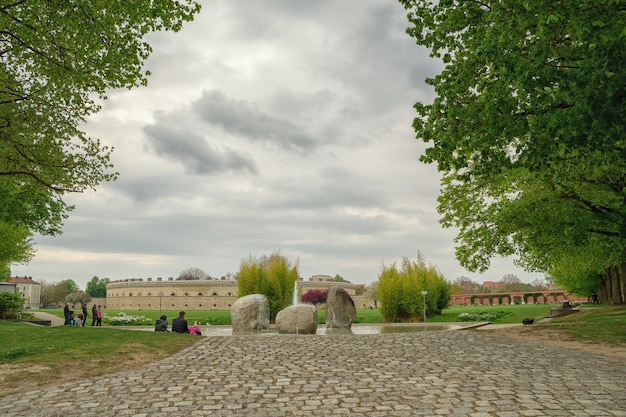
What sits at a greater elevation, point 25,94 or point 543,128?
point 25,94

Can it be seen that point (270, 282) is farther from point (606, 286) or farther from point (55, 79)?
point (606, 286)

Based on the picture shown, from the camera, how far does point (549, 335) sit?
687 inches

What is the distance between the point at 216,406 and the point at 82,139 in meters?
13.4

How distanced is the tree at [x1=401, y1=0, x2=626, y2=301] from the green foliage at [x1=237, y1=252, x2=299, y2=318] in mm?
25425

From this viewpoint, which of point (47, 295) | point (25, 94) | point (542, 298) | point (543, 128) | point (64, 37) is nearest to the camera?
point (543, 128)

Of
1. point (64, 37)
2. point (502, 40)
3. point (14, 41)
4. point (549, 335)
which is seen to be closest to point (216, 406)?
point (502, 40)

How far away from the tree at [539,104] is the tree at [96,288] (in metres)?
178

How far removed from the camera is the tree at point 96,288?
17525 cm

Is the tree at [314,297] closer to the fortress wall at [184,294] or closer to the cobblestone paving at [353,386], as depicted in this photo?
the fortress wall at [184,294]

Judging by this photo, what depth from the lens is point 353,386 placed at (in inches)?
360

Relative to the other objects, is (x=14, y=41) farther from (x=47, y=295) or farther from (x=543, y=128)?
(x=47, y=295)

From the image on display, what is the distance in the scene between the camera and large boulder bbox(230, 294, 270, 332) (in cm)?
2511

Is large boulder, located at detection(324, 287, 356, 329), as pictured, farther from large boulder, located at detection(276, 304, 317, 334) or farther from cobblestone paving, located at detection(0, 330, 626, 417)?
cobblestone paving, located at detection(0, 330, 626, 417)

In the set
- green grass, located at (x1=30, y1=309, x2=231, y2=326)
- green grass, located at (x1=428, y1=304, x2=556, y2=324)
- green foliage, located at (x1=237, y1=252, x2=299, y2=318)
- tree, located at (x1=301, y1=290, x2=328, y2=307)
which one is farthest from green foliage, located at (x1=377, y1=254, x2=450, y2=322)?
tree, located at (x1=301, y1=290, x2=328, y2=307)
